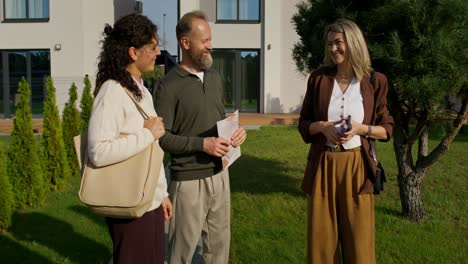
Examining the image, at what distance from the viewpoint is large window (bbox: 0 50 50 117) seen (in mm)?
19094

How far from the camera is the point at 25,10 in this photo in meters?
19.2

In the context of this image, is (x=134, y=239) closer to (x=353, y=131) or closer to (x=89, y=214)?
(x=353, y=131)

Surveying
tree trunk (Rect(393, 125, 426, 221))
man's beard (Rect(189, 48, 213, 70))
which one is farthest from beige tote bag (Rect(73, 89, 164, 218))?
tree trunk (Rect(393, 125, 426, 221))

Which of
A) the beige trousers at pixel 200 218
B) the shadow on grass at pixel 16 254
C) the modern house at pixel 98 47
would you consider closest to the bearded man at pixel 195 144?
the beige trousers at pixel 200 218

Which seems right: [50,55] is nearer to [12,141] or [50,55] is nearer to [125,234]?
[12,141]

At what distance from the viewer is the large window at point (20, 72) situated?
62.6 ft

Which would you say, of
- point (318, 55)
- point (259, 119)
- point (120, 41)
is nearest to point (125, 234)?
point (120, 41)

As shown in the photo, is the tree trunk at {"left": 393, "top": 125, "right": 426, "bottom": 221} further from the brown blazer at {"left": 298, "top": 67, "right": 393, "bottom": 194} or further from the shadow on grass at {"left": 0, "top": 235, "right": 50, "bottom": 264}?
the shadow on grass at {"left": 0, "top": 235, "right": 50, "bottom": 264}

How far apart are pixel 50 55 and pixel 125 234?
59.3 feet

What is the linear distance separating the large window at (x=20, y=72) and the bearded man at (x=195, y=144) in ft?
57.6

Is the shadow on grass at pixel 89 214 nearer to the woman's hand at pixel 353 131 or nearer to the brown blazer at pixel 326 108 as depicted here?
the brown blazer at pixel 326 108

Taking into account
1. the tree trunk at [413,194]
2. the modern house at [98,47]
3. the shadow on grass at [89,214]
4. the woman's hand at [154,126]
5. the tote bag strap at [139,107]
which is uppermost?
the modern house at [98,47]

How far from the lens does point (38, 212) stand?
6.15 m

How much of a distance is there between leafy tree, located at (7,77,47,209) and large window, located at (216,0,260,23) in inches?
585
